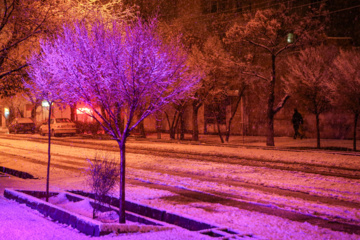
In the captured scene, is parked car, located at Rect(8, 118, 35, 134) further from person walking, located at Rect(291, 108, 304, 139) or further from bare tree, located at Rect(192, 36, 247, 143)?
person walking, located at Rect(291, 108, 304, 139)

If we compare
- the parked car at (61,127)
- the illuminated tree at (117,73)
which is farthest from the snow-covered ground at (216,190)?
the parked car at (61,127)

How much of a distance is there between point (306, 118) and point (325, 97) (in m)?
9.48

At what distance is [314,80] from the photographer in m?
21.1

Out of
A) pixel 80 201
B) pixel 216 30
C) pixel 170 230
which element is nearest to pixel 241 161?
pixel 80 201

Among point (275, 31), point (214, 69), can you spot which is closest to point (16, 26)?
point (275, 31)

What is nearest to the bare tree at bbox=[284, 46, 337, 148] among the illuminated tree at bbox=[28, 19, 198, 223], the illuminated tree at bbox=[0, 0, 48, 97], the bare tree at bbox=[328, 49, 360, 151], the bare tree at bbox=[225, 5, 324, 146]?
the bare tree at bbox=[328, 49, 360, 151]

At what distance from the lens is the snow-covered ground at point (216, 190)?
6.19 meters

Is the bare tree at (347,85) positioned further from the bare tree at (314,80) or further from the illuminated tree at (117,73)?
the illuminated tree at (117,73)

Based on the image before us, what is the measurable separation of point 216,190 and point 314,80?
13455 millimetres

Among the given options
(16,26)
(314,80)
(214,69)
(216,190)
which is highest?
(214,69)

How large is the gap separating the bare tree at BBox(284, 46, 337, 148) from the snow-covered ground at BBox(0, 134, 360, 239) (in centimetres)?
449

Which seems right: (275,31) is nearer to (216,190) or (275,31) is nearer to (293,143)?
(293,143)

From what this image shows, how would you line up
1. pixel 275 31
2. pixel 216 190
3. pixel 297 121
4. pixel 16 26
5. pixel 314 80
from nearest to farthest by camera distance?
pixel 216 190 < pixel 16 26 < pixel 314 80 < pixel 275 31 < pixel 297 121

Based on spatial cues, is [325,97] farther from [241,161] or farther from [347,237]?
[347,237]
